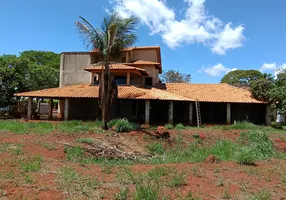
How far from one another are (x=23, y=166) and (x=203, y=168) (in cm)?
528

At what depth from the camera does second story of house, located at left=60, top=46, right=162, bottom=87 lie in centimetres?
2697

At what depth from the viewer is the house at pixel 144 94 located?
25.0 meters

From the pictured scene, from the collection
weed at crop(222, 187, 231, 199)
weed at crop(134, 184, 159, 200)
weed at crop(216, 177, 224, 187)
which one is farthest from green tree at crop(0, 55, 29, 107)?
weed at crop(222, 187, 231, 199)

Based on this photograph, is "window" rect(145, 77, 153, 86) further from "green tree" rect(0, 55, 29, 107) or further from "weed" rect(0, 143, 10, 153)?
"weed" rect(0, 143, 10, 153)

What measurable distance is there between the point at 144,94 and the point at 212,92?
7.25 meters

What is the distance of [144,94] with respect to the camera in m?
23.8

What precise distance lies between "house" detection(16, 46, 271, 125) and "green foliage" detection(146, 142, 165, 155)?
7.19 metres

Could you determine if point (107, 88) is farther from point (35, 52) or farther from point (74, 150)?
point (35, 52)

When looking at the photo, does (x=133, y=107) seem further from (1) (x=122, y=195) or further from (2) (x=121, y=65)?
(1) (x=122, y=195)

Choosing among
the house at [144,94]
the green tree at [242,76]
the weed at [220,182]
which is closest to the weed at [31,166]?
the weed at [220,182]

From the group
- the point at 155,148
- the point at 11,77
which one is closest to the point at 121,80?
the point at 155,148

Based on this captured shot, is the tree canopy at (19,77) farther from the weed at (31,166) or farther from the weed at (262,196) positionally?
the weed at (262,196)

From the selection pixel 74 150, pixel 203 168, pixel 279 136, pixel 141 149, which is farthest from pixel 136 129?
pixel 203 168

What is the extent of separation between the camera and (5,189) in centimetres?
648
